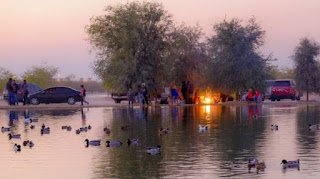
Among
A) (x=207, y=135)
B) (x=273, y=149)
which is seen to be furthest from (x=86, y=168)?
(x=207, y=135)

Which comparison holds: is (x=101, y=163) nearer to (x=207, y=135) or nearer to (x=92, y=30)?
(x=207, y=135)

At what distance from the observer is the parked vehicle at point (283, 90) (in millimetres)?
63688

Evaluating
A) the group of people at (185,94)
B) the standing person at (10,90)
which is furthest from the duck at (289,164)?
the standing person at (10,90)

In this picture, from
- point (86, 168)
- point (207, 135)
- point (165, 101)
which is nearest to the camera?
point (86, 168)

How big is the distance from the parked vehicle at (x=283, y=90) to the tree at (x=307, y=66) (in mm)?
3568

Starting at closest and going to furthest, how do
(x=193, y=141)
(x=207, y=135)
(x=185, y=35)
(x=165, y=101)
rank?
(x=193, y=141)
(x=207, y=135)
(x=165, y=101)
(x=185, y=35)

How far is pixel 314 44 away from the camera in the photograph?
68.4 m

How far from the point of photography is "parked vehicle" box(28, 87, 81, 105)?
200 feet

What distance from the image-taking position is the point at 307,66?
67.6m

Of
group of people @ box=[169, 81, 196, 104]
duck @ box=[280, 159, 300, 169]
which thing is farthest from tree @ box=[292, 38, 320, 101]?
duck @ box=[280, 159, 300, 169]

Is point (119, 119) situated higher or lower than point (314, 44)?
lower

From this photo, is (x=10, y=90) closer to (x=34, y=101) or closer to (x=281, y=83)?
(x=34, y=101)

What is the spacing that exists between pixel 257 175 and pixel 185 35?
5656 cm

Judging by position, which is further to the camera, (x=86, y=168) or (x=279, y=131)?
(x=279, y=131)
